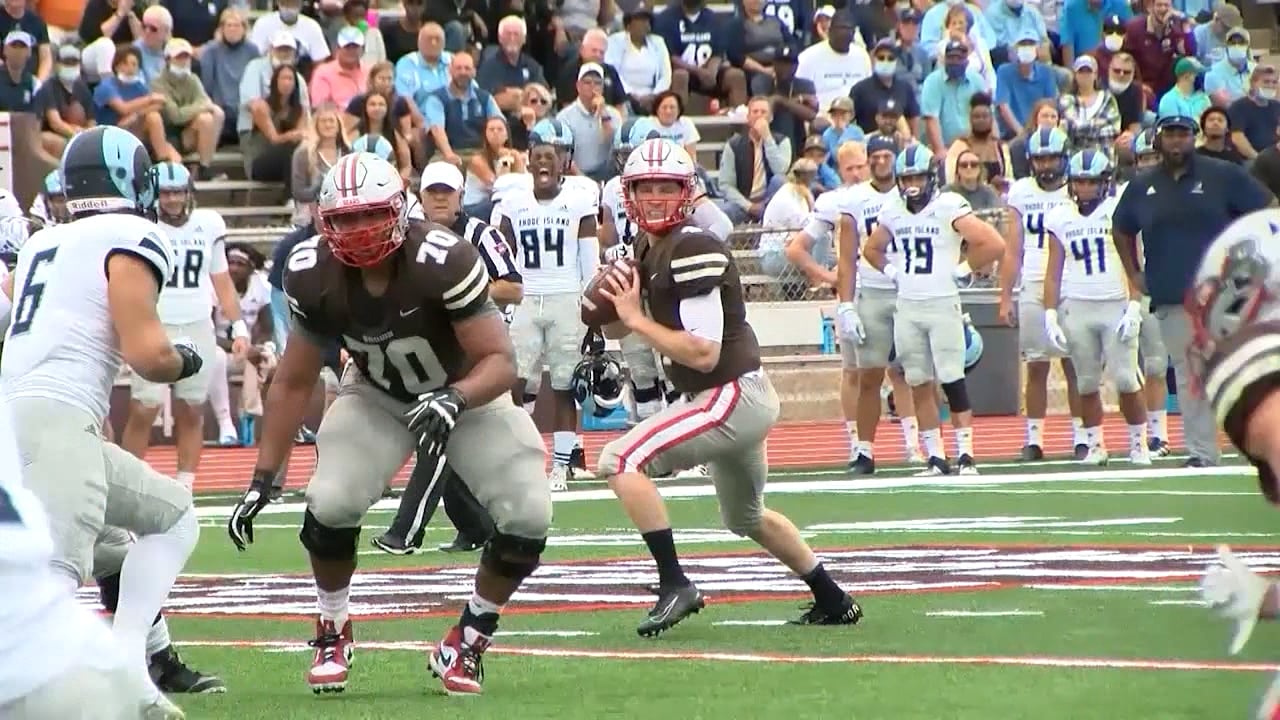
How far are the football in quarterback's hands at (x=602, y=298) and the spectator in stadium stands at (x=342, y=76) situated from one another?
39.9 feet

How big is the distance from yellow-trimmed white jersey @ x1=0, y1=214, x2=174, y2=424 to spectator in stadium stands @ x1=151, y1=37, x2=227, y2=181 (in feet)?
45.3

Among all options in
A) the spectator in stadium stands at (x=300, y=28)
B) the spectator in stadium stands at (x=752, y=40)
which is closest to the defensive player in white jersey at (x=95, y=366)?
the spectator in stadium stands at (x=300, y=28)

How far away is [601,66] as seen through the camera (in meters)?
21.5

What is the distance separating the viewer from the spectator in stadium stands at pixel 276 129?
20.3m

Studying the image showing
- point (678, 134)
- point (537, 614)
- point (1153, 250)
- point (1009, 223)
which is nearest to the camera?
point (537, 614)

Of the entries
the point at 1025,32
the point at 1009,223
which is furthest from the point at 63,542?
the point at 1025,32

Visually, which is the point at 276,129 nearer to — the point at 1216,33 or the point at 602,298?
the point at 1216,33

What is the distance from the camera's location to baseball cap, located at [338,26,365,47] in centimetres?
2097

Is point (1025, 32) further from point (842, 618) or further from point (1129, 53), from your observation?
point (842, 618)

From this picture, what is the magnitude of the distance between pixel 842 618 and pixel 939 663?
3.58ft

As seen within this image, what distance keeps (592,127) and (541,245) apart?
15.8ft

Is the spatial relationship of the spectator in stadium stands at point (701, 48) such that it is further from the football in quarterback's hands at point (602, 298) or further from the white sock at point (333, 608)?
the white sock at point (333, 608)

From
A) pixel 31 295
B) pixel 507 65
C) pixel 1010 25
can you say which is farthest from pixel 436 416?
pixel 1010 25

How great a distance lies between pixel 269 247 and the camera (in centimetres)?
2027
